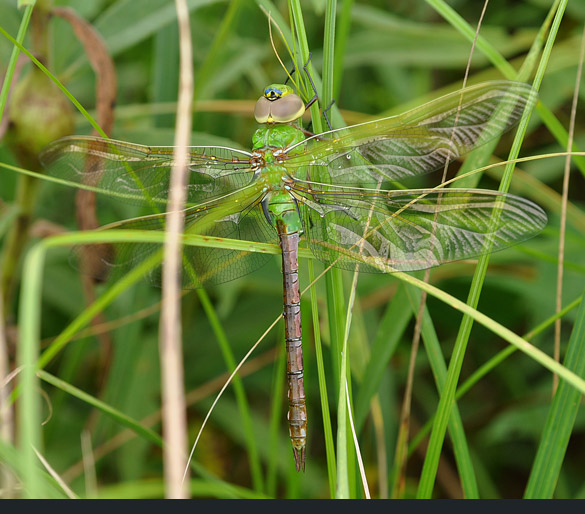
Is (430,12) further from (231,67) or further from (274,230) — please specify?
(274,230)

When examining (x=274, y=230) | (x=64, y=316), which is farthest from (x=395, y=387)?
(x=64, y=316)

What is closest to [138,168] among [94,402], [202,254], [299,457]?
[202,254]

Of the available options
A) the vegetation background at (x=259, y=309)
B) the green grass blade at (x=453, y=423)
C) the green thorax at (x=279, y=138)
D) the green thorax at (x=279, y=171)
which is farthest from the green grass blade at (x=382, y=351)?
the green thorax at (x=279, y=138)

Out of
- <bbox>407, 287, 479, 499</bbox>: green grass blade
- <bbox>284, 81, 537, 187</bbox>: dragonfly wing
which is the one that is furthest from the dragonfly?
<bbox>407, 287, 479, 499</bbox>: green grass blade

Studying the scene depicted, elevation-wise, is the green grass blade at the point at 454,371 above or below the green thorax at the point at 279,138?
below

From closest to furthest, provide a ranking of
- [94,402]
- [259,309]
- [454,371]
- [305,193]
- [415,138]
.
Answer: [454,371], [94,402], [415,138], [305,193], [259,309]

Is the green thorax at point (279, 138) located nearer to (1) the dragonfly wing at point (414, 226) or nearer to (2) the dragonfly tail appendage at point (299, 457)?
(1) the dragonfly wing at point (414, 226)

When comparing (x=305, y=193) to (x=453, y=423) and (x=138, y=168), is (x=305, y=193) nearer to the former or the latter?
(x=138, y=168)

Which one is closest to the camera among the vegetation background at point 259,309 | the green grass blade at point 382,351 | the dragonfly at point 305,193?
the dragonfly at point 305,193
